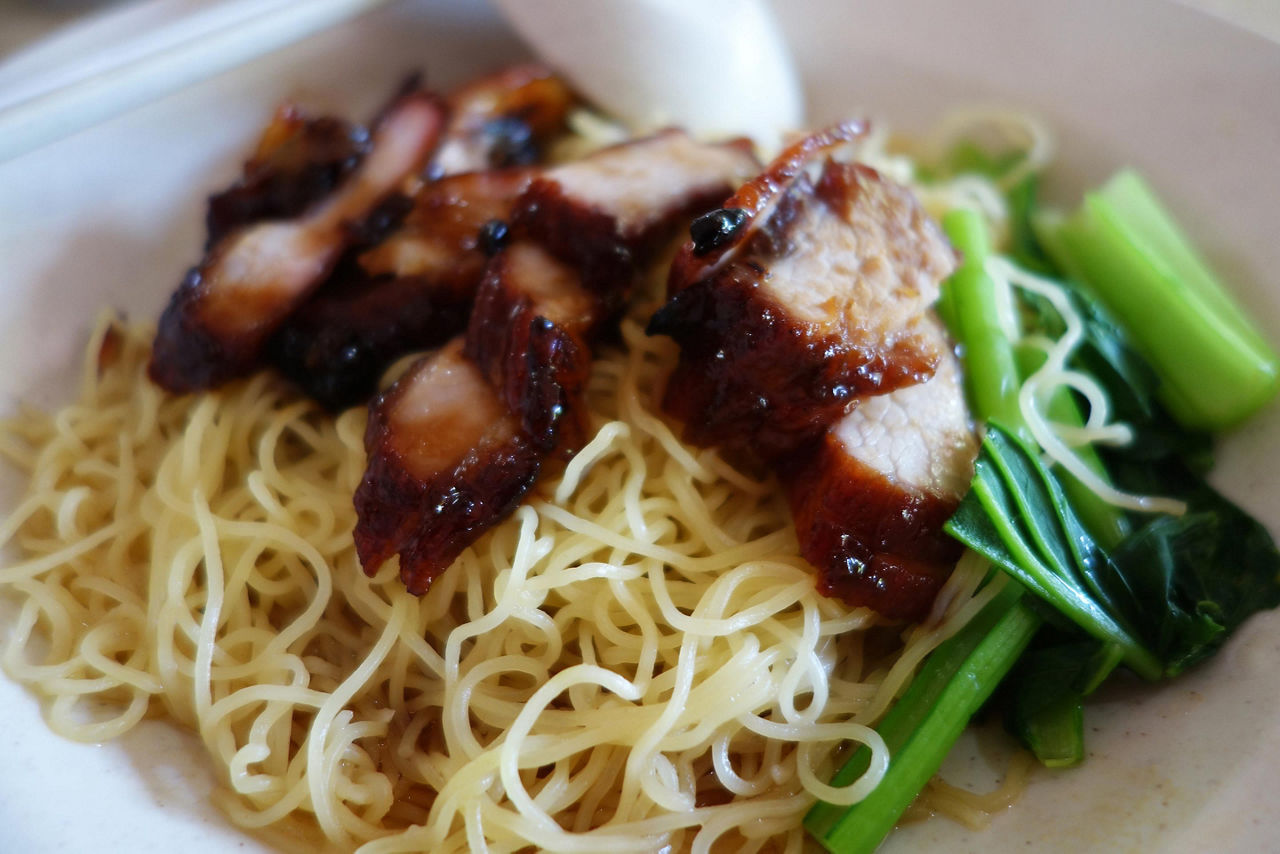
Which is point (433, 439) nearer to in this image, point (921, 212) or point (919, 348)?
point (919, 348)

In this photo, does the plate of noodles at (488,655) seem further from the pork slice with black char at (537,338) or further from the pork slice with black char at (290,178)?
the pork slice with black char at (290,178)


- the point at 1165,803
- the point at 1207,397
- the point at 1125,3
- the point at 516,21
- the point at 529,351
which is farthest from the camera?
the point at 516,21

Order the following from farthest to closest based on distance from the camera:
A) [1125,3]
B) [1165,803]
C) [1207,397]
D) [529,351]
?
[1125,3]
[1207,397]
[529,351]
[1165,803]

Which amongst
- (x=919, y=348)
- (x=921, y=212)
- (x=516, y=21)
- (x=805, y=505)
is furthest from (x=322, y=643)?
(x=516, y=21)

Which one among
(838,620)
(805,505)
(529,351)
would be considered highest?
(529,351)

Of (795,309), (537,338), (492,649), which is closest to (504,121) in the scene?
(537,338)

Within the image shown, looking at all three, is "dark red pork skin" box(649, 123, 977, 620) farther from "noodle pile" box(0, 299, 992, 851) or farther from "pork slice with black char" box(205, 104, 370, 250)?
"pork slice with black char" box(205, 104, 370, 250)

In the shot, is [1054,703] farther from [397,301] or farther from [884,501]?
[397,301]
